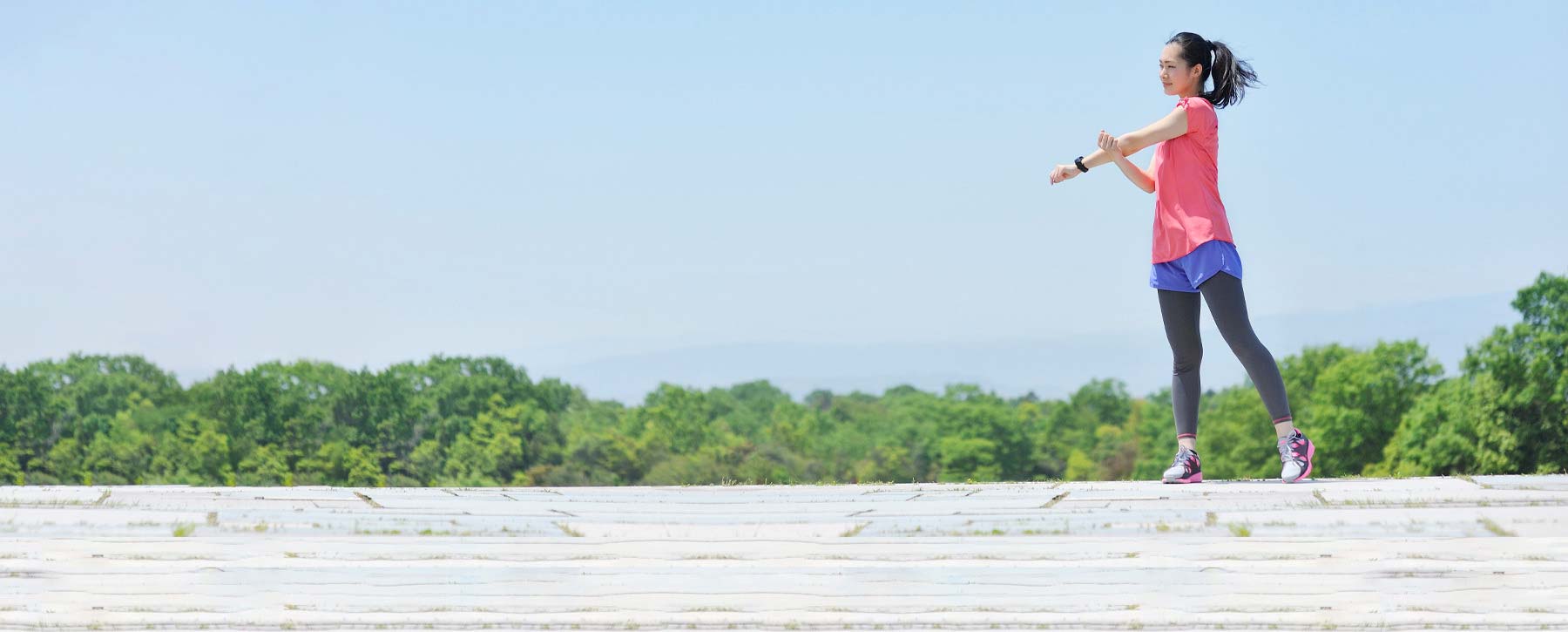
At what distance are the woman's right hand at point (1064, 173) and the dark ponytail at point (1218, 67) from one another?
697 millimetres

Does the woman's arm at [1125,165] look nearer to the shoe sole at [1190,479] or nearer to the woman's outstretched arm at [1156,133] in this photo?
the woman's outstretched arm at [1156,133]

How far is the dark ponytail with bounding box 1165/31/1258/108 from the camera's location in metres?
5.84

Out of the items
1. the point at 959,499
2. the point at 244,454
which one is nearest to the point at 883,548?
the point at 959,499

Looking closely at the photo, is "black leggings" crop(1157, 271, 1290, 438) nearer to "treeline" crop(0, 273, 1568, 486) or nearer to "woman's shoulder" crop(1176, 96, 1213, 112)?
"woman's shoulder" crop(1176, 96, 1213, 112)

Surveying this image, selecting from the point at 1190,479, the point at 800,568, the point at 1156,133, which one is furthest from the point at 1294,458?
the point at 800,568

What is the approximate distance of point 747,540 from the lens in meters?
4.25

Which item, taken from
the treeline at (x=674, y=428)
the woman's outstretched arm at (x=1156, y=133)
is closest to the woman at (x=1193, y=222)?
the woman's outstretched arm at (x=1156, y=133)

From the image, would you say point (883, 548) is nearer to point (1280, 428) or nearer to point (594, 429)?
point (1280, 428)

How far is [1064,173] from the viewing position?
5852 mm

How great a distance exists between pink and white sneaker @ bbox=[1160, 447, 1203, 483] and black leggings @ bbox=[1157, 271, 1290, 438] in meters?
0.12

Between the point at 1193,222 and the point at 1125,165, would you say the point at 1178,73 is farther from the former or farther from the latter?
the point at 1193,222

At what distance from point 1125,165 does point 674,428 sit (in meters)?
70.2

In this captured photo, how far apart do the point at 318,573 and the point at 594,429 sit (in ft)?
229

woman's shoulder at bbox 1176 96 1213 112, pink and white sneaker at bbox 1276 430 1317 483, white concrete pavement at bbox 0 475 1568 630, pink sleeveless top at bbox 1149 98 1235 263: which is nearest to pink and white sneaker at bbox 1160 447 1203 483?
pink and white sneaker at bbox 1276 430 1317 483
